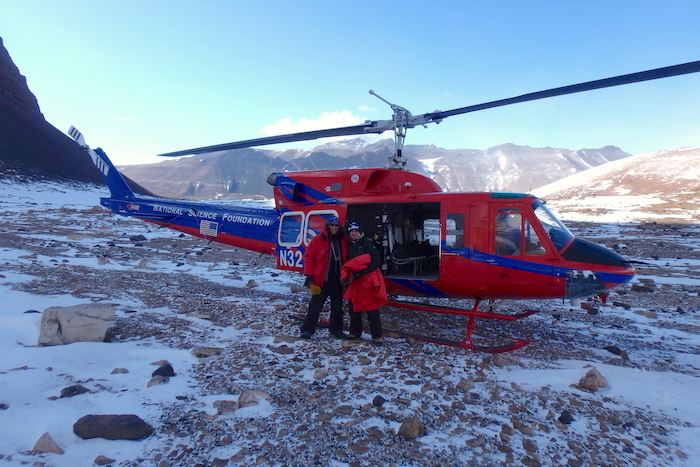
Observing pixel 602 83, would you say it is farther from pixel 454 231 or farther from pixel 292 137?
pixel 292 137

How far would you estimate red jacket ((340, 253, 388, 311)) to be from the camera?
4.55m

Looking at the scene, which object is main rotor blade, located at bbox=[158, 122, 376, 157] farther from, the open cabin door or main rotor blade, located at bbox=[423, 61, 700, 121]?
main rotor blade, located at bbox=[423, 61, 700, 121]

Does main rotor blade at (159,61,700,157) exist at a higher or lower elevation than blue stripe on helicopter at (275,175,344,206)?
higher

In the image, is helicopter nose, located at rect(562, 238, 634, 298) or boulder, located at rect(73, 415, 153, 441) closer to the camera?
boulder, located at rect(73, 415, 153, 441)

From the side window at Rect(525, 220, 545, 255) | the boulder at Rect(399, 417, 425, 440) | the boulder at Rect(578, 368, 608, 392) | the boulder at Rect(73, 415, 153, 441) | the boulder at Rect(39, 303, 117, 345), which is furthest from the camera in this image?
the side window at Rect(525, 220, 545, 255)

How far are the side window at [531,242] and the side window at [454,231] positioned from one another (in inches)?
33.0

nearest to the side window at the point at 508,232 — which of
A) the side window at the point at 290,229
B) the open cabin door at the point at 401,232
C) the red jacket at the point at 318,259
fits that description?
the open cabin door at the point at 401,232

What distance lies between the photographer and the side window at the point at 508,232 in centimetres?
486

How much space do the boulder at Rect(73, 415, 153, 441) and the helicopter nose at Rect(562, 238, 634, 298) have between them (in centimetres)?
488

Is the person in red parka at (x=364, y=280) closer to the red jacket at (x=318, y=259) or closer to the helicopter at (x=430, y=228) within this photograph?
the red jacket at (x=318, y=259)

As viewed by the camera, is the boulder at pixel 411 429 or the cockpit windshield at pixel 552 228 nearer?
the boulder at pixel 411 429

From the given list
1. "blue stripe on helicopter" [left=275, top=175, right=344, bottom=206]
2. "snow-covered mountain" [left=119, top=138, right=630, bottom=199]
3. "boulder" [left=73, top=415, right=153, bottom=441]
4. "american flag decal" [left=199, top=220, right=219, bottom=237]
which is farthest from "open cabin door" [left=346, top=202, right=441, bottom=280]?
"snow-covered mountain" [left=119, top=138, right=630, bottom=199]

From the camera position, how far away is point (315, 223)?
239 inches

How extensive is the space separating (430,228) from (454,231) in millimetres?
2040
